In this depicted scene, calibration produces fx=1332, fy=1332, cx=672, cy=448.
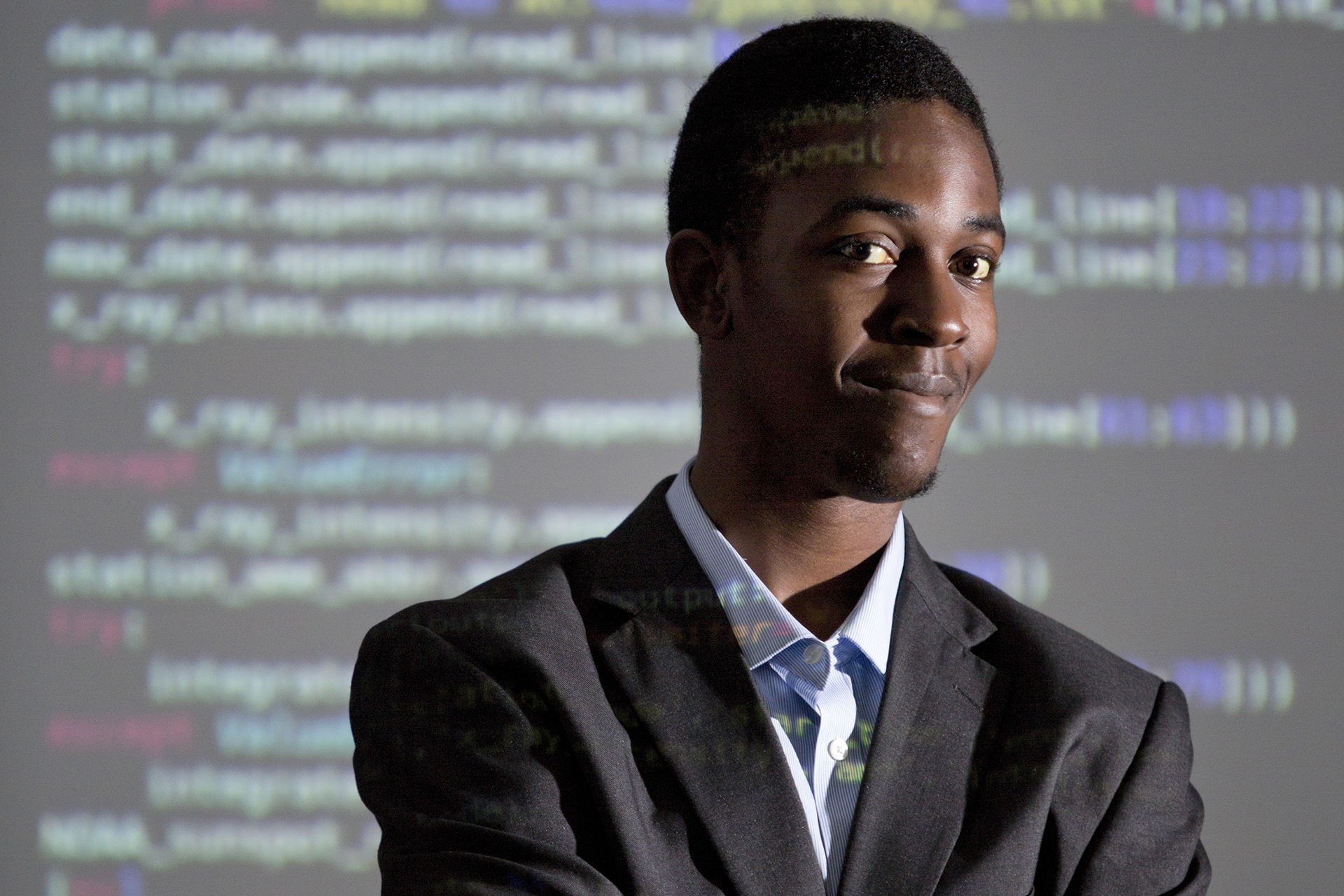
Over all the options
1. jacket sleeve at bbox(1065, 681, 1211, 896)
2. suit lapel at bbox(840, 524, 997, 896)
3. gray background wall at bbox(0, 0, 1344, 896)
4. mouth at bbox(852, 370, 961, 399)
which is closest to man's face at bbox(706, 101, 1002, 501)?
mouth at bbox(852, 370, 961, 399)

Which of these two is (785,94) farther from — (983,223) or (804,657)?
(804,657)

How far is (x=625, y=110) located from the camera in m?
1.82

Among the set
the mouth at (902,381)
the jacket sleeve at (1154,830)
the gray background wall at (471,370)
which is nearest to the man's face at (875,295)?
the mouth at (902,381)

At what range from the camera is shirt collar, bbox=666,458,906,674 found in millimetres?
1006

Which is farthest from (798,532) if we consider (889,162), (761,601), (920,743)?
(889,162)

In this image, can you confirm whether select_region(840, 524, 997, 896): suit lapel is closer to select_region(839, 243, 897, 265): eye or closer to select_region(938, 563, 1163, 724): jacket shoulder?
select_region(938, 563, 1163, 724): jacket shoulder

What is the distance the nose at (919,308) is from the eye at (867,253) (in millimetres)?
12

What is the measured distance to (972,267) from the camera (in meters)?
1.01

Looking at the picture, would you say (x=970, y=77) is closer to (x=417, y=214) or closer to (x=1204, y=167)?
(x=1204, y=167)

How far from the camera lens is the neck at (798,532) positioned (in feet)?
3.37

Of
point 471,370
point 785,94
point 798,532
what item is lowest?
point 798,532

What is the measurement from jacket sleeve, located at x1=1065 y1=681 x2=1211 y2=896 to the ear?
46 centimetres

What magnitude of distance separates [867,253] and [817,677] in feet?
1.04

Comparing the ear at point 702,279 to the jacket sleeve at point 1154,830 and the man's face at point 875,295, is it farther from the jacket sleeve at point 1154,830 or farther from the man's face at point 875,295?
the jacket sleeve at point 1154,830
